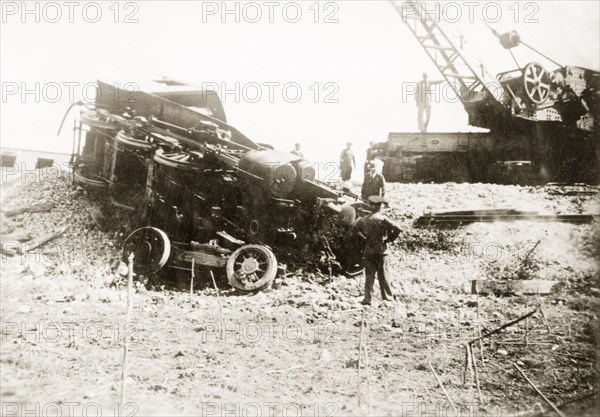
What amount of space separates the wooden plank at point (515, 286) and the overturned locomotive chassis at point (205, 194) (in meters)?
1.93

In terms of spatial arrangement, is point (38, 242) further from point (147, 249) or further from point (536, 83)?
point (536, 83)

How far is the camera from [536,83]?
31.6 feet

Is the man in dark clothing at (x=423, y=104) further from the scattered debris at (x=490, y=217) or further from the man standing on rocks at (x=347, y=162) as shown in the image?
the scattered debris at (x=490, y=217)

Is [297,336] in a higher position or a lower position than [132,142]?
lower

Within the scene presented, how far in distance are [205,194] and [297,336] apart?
307 centimetres

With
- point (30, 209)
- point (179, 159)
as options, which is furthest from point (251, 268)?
point (30, 209)

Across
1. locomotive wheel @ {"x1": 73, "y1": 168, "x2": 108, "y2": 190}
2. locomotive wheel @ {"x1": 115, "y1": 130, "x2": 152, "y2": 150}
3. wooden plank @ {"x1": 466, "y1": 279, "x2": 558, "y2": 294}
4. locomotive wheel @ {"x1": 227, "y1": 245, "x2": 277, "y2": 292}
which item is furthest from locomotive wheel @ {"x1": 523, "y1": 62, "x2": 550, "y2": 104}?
locomotive wheel @ {"x1": 73, "y1": 168, "x2": 108, "y2": 190}

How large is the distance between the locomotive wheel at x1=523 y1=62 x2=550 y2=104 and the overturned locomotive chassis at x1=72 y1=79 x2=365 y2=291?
4.93m

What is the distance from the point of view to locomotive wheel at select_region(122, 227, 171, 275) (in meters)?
6.25

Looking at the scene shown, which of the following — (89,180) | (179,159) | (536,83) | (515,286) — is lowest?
(515,286)

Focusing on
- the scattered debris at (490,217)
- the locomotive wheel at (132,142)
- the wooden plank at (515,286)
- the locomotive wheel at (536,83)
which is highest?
the locomotive wheel at (536,83)

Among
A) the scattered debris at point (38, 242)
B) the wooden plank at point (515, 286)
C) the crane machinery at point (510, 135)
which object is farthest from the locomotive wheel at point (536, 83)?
the scattered debris at point (38, 242)

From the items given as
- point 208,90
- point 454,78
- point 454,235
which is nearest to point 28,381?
point 208,90

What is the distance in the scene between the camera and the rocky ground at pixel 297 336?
10.7 feet
